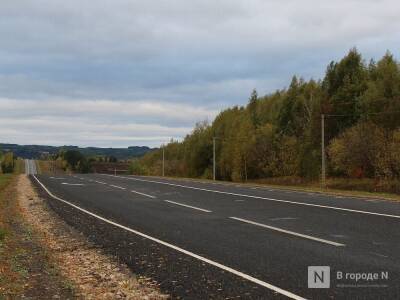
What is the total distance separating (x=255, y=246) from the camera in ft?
32.9

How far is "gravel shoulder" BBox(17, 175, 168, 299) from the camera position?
7078 mm

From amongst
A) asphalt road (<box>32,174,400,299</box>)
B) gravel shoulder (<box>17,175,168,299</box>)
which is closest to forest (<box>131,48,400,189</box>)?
asphalt road (<box>32,174,400,299</box>)

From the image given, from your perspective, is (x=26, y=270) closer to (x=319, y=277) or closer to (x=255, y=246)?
(x=255, y=246)

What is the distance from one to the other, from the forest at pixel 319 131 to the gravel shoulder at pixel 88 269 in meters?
37.2

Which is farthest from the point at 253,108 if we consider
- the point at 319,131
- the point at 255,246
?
the point at 255,246

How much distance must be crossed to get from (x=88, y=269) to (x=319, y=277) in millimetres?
3981

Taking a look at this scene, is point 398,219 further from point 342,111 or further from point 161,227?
point 342,111

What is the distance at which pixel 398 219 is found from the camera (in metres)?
13.6

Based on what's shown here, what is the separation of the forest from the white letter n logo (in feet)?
127

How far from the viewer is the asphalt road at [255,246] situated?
6984mm

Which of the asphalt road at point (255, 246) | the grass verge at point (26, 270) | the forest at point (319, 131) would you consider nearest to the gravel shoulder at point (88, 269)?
the grass verge at point (26, 270)

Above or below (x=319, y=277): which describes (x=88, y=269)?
below

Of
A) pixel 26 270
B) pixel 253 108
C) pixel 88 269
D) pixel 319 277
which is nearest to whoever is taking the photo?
pixel 319 277

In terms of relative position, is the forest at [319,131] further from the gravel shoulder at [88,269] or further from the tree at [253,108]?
the gravel shoulder at [88,269]
